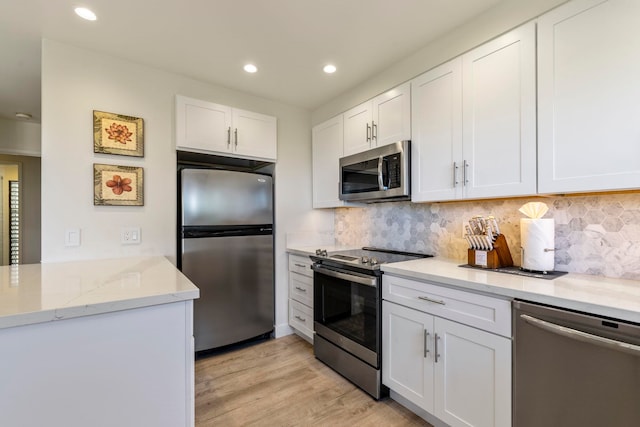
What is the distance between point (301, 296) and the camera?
282cm

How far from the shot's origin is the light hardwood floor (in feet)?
5.70

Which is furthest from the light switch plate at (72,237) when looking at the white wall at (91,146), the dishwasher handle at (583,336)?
the dishwasher handle at (583,336)

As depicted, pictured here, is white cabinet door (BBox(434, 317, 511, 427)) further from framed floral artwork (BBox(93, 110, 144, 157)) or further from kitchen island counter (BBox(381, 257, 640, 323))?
framed floral artwork (BBox(93, 110, 144, 157))

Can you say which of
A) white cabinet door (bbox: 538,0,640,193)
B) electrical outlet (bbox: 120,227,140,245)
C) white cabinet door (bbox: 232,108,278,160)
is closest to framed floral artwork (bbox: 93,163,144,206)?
electrical outlet (bbox: 120,227,140,245)

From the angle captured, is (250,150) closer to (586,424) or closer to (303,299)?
(303,299)

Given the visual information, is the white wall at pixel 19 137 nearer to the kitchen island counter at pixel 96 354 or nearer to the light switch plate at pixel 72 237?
the light switch plate at pixel 72 237

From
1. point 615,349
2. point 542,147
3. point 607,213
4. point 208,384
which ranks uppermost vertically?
point 542,147

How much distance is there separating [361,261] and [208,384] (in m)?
1.47

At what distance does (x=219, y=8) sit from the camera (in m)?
1.66

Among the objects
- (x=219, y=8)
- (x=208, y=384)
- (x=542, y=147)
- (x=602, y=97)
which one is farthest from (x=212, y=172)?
(x=602, y=97)

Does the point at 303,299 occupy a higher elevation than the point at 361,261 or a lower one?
lower

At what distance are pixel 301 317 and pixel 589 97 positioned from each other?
8.54 ft

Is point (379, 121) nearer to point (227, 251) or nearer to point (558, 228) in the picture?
point (558, 228)

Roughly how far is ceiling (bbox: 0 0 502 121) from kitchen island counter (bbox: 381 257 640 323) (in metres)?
1.53
